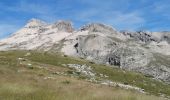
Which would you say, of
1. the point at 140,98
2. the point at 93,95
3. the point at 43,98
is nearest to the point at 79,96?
the point at 93,95

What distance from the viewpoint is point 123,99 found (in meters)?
17.0

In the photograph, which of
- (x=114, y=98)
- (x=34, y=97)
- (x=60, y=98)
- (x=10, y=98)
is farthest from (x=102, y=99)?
(x=10, y=98)

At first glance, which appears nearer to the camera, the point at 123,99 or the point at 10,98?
the point at 10,98

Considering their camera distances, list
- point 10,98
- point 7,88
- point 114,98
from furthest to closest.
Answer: point 7,88, point 114,98, point 10,98

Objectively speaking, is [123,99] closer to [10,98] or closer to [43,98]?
[43,98]

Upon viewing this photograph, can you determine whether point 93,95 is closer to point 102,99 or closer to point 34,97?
point 102,99

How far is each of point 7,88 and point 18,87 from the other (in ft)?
2.71

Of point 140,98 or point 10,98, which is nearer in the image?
point 10,98

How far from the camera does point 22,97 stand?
16062 millimetres

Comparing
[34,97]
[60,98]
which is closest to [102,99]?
[60,98]

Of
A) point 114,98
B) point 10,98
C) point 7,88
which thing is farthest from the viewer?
point 7,88

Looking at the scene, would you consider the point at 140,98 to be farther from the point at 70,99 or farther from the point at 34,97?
the point at 34,97

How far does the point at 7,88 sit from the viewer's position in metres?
18.3

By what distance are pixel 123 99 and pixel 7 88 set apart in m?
5.95
